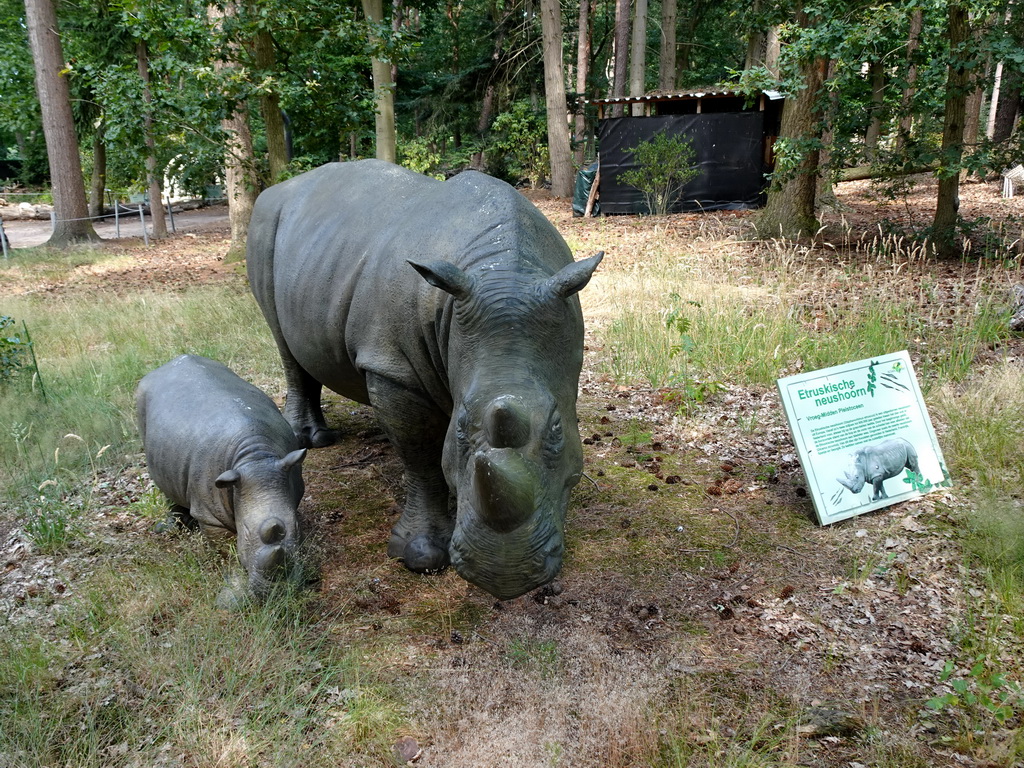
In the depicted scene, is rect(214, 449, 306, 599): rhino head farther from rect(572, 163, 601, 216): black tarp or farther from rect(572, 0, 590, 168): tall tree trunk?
rect(572, 0, 590, 168): tall tree trunk

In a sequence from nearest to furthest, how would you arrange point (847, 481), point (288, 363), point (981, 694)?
point (981, 694)
point (847, 481)
point (288, 363)

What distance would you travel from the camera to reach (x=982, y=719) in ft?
8.73

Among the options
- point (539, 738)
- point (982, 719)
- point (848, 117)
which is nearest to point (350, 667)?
point (539, 738)

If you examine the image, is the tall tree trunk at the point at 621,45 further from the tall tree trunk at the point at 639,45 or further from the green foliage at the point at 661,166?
the green foliage at the point at 661,166

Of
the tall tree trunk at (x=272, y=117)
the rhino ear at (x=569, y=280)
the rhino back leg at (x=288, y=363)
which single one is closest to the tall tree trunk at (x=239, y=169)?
the tall tree trunk at (x=272, y=117)

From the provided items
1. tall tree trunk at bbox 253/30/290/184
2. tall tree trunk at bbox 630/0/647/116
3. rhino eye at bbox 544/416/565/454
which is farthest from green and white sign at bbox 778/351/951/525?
tall tree trunk at bbox 630/0/647/116

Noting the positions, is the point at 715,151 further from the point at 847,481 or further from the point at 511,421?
the point at 511,421

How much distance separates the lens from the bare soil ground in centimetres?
267

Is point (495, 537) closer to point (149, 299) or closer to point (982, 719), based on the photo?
point (982, 719)

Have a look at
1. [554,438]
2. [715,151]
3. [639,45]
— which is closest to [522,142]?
[639,45]

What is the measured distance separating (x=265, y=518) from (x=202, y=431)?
0.69 metres

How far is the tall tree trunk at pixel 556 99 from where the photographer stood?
18.8 m

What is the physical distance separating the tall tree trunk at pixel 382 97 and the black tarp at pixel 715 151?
750cm

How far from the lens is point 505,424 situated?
2174 millimetres
